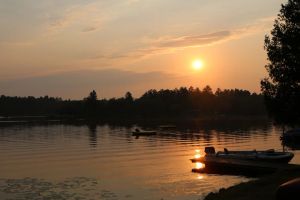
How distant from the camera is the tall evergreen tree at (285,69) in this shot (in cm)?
3819

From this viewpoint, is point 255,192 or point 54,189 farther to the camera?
point 54,189

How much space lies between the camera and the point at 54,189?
3709 cm

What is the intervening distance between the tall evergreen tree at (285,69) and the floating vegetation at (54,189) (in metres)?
15.9

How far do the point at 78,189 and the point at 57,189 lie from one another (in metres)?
1.67

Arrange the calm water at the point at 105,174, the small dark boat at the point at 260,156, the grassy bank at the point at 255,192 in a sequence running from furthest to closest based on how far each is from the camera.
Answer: the small dark boat at the point at 260,156 < the calm water at the point at 105,174 < the grassy bank at the point at 255,192

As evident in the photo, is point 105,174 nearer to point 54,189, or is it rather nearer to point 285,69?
point 54,189

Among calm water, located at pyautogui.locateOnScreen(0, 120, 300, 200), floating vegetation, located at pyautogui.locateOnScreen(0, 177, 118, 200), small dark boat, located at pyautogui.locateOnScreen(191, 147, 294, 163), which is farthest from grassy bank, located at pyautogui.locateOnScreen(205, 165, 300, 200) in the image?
small dark boat, located at pyautogui.locateOnScreen(191, 147, 294, 163)

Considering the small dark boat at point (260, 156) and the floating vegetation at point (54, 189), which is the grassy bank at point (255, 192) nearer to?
the floating vegetation at point (54, 189)

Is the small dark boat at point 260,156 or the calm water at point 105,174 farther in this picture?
the small dark boat at point 260,156

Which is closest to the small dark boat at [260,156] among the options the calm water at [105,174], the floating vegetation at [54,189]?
the calm water at [105,174]

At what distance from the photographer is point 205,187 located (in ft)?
126

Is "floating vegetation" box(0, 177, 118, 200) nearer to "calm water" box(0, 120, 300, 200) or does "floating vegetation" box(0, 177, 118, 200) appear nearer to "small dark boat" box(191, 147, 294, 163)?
"calm water" box(0, 120, 300, 200)

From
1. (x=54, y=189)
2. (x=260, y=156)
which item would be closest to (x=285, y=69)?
(x=260, y=156)

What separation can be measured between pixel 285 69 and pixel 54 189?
21591mm
